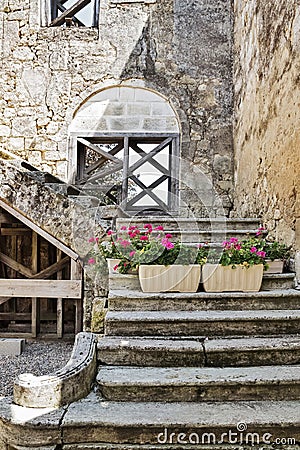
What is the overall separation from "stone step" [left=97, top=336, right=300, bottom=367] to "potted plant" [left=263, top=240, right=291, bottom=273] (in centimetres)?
83

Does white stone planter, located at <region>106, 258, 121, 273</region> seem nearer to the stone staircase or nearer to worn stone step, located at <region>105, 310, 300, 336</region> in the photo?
the stone staircase

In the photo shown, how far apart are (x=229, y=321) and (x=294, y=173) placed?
1313 millimetres

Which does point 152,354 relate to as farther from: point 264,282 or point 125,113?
point 125,113

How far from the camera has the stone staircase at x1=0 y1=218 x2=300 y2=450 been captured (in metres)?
1.72

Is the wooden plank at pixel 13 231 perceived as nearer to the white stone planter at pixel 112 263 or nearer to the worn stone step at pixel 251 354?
the white stone planter at pixel 112 263

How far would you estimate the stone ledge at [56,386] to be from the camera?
5.88ft

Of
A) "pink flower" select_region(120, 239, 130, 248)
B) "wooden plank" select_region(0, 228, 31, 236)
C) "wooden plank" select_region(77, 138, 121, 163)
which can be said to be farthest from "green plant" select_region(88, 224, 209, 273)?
"wooden plank" select_region(77, 138, 121, 163)

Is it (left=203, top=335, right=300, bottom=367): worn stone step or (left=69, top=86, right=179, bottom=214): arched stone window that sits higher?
(left=69, top=86, right=179, bottom=214): arched stone window

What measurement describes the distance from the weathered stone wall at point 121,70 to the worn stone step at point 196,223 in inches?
69.8

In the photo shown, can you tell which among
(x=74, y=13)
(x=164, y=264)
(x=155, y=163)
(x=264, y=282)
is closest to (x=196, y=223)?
(x=264, y=282)

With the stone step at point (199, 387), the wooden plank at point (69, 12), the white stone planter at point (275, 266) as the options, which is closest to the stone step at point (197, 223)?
the white stone planter at point (275, 266)

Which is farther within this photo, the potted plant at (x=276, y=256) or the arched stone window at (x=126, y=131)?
the arched stone window at (x=126, y=131)

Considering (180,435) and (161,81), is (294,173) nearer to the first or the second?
(180,435)

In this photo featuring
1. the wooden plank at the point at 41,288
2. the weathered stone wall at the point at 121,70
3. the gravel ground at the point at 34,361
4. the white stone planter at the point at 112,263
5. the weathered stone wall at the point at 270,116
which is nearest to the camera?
the white stone planter at the point at 112,263
